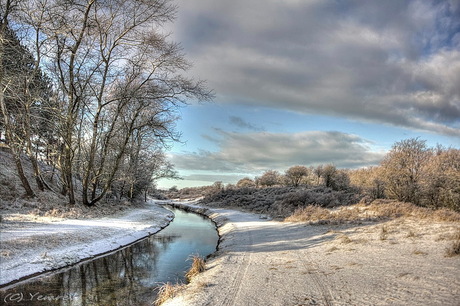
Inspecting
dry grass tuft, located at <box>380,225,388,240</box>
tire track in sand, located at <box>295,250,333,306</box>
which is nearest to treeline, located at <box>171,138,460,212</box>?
dry grass tuft, located at <box>380,225,388,240</box>

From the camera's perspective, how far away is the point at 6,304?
721 cm

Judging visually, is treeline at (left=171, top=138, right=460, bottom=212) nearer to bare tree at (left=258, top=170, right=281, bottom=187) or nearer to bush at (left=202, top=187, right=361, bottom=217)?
bush at (left=202, top=187, right=361, bottom=217)

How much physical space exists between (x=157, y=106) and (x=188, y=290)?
57.3 feet

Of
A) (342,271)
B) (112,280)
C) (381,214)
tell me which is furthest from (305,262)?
(381,214)

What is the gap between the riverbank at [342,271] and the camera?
22.4ft

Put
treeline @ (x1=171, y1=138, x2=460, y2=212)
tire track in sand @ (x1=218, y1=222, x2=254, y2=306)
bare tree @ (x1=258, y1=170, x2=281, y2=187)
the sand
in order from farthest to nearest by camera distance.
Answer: bare tree @ (x1=258, y1=170, x2=281, y2=187) < treeline @ (x1=171, y1=138, x2=460, y2=212) < tire track in sand @ (x1=218, y1=222, x2=254, y2=306) < the sand

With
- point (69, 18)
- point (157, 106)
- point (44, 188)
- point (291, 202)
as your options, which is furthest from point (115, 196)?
point (69, 18)

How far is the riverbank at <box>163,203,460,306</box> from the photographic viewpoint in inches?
268

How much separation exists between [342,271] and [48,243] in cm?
1059

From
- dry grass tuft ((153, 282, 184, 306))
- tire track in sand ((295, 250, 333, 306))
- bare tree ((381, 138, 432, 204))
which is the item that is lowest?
dry grass tuft ((153, 282, 184, 306))

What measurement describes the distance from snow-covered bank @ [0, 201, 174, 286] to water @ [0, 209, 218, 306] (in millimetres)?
480

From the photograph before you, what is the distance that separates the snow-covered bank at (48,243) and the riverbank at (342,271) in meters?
5.13

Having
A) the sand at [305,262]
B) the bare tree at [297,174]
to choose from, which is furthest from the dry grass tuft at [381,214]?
the bare tree at [297,174]

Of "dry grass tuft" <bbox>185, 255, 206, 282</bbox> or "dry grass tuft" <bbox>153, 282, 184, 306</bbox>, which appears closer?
"dry grass tuft" <bbox>153, 282, 184, 306</bbox>
